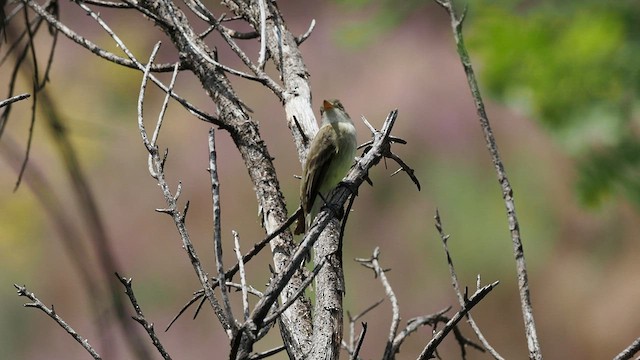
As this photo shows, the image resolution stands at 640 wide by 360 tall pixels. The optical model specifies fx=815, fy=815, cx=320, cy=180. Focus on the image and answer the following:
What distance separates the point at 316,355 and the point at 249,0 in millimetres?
998

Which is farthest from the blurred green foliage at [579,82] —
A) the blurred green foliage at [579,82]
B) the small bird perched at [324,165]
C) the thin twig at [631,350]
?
the thin twig at [631,350]

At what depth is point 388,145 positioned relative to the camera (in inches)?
61.1

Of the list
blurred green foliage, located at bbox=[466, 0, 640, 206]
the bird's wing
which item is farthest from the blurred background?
the bird's wing

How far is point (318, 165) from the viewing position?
6.48 ft

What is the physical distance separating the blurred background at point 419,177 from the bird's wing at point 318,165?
2.24m

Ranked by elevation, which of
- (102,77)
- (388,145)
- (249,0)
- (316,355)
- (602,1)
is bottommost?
(316,355)

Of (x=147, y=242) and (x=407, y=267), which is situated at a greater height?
(x=147, y=242)

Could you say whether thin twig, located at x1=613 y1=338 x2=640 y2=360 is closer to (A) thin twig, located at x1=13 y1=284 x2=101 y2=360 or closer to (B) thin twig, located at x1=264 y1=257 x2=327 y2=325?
(B) thin twig, located at x1=264 y1=257 x2=327 y2=325

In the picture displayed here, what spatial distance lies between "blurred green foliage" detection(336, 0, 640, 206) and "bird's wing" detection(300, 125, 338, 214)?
227cm

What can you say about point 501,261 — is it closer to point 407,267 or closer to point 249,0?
point 407,267

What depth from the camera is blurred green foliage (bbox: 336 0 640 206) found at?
4129 millimetres

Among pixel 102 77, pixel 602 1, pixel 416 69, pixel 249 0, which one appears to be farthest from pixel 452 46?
pixel 249 0

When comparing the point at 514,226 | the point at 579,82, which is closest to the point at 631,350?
the point at 514,226

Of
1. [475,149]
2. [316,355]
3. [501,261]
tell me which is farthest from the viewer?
[475,149]
